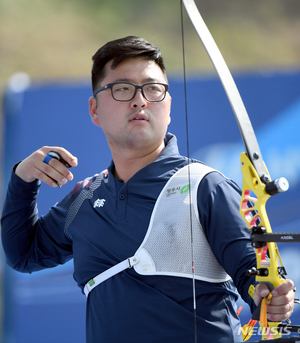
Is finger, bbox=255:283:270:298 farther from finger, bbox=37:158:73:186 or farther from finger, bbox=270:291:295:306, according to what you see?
finger, bbox=37:158:73:186

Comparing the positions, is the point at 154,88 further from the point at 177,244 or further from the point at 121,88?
the point at 177,244

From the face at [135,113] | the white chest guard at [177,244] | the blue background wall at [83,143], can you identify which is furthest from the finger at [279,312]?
the blue background wall at [83,143]

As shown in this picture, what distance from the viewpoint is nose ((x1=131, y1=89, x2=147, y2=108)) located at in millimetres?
729

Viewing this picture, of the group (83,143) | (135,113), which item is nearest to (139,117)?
(135,113)

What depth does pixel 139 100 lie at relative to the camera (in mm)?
730

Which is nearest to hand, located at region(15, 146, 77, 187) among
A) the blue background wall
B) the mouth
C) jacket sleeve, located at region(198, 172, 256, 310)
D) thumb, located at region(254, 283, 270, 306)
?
the mouth

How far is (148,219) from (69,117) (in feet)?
3.48

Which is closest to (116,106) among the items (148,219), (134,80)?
(134,80)

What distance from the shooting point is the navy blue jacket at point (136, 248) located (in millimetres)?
601

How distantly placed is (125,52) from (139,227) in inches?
12.3

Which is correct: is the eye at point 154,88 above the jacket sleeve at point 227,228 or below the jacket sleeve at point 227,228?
above

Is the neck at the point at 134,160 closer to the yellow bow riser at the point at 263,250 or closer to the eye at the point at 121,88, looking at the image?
the eye at the point at 121,88

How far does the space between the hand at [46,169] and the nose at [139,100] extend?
14 centimetres

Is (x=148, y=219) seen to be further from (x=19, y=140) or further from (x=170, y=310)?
(x=19, y=140)
